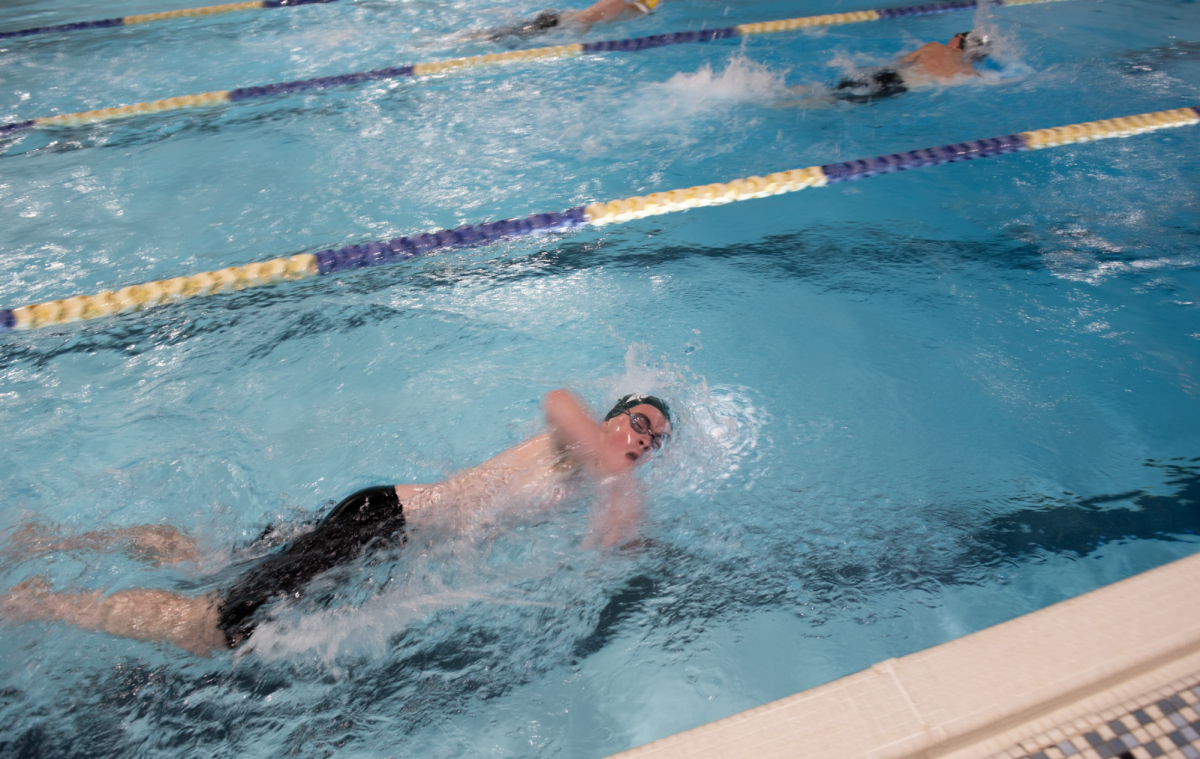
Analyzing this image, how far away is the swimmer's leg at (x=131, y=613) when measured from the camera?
1.81 m

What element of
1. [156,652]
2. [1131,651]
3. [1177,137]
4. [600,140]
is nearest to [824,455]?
[1131,651]

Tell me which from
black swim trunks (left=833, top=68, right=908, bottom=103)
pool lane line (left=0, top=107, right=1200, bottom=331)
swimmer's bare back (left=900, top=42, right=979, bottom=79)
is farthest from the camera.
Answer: swimmer's bare back (left=900, top=42, right=979, bottom=79)

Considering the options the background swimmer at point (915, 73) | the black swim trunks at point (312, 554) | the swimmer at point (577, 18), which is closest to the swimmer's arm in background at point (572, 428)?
the black swim trunks at point (312, 554)

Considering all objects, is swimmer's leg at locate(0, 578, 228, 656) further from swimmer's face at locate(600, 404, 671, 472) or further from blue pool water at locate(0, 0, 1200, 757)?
swimmer's face at locate(600, 404, 671, 472)

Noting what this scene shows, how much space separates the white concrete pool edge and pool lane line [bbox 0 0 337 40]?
9420 mm

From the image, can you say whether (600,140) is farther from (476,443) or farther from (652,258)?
(476,443)

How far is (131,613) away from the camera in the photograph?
6.14 feet

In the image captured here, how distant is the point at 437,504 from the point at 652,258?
6.14 feet

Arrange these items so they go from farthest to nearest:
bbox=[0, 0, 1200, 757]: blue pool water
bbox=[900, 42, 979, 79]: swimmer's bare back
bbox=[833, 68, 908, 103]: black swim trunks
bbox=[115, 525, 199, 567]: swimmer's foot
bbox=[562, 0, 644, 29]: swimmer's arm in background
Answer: bbox=[562, 0, 644, 29]: swimmer's arm in background, bbox=[900, 42, 979, 79]: swimmer's bare back, bbox=[833, 68, 908, 103]: black swim trunks, bbox=[115, 525, 199, 567]: swimmer's foot, bbox=[0, 0, 1200, 757]: blue pool water

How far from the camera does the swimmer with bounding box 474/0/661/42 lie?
6836mm

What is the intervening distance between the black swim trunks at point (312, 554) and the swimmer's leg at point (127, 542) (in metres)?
0.36

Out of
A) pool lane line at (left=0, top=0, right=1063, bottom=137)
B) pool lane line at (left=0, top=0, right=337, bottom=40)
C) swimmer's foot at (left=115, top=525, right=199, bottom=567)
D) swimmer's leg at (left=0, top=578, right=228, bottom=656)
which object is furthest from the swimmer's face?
pool lane line at (left=0, top=0, right=337, bottom=40)

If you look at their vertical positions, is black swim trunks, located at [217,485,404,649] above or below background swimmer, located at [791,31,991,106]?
below

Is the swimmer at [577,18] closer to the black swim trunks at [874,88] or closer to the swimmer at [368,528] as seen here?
the black swim trunks at [874,88]
